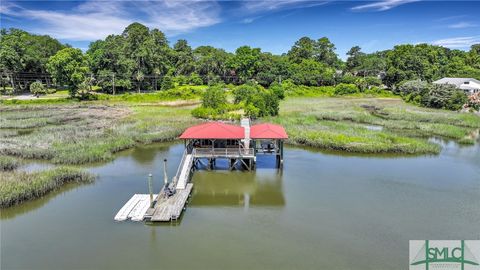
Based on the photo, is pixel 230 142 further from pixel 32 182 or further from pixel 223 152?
pixel 32 182

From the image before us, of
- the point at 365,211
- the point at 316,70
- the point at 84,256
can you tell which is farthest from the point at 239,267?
the point at 316,70

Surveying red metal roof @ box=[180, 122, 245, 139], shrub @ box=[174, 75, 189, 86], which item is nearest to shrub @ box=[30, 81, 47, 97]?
shrub @ box=[174, 75, 189, 86]

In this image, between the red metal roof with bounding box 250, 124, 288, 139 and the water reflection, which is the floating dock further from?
the red metal roof with bounding box 250, 124, 288, 139

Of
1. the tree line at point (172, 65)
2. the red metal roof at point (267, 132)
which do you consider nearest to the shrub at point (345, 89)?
the tree line at point (172, 65)

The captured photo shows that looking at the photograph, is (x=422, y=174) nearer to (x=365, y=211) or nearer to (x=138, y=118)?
(x=365, y=211)

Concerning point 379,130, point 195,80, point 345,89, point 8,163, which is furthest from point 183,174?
point 345,89

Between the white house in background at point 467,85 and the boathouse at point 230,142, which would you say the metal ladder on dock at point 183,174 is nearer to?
the boathouse at point 230,142
